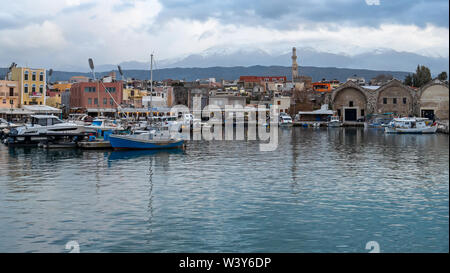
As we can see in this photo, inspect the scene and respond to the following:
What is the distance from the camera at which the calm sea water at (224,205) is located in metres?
10.9

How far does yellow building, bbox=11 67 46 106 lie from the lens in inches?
2352

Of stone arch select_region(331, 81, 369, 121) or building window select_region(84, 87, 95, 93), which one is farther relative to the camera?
stone arch select_region(331, 81, 369, 121)

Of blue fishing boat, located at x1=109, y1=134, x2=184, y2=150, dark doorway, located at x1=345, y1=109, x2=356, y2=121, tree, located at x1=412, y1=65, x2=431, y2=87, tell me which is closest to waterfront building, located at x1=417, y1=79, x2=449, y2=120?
dark doorway, located at x1=345, y1=109, x2=356, y2=121

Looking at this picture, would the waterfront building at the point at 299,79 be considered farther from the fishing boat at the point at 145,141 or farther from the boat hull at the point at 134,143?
the boat hull at the point at 134,143

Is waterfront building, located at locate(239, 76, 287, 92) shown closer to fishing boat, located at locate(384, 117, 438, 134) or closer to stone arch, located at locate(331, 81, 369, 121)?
stone arch, located at locate(331, 81, 369, 121)

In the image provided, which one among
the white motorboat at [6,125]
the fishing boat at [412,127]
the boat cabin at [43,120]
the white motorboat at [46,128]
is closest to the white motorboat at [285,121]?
the fishing boat at [412,127]

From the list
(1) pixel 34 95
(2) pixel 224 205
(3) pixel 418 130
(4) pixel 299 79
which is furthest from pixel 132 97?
(2) pixel 224 205

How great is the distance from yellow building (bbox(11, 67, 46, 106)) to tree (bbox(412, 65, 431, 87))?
211 ft

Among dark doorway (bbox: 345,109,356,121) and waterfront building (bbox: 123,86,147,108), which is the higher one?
waterfront building (bbox: 123,86,147,108)

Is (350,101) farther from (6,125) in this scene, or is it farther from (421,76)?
(6,125)

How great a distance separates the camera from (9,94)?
192 ft
